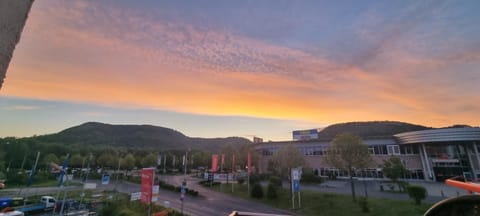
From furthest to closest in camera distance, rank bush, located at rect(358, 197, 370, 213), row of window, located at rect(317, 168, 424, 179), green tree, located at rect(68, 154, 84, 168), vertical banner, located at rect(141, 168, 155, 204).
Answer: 1. green tree, located at rect(68, 154, 84, 168)
2. row of window, located at rect(317, 168, 424, 179)
3. bush, located at rect(358, 197, 370, 213)
4. vertical banner, located at rect(141, 168, 155, 204)

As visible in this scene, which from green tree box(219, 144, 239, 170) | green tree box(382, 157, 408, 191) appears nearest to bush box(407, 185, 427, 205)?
green tree box(382, 157, 408, 191)

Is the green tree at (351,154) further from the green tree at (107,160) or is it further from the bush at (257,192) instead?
Result: the green tree at (107,160)

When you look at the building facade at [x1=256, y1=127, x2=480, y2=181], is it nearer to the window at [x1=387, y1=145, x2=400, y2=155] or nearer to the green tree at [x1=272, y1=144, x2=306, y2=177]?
the window at [x1=387, y1=145, x2=400, y2=155]

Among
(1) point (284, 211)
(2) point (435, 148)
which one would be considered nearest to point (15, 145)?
(1) point (284, 211)

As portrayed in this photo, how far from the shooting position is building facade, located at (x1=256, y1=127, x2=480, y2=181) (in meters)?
33.8

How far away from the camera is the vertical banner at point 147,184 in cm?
1427

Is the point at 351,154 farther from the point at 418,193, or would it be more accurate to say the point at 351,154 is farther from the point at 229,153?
the point at 229,153

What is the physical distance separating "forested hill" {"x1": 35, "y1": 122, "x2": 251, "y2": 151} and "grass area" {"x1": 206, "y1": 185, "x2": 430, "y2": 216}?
104 metres

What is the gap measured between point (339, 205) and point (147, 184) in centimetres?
1815

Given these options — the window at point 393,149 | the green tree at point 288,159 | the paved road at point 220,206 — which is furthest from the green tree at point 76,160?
the window at point 393,149

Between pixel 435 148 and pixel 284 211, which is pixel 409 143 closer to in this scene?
pixel 435 148

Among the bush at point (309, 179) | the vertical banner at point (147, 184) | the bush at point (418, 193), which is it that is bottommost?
the bush at point (309, 179)

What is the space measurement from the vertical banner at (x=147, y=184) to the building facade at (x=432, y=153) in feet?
104

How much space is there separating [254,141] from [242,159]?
831 cm
